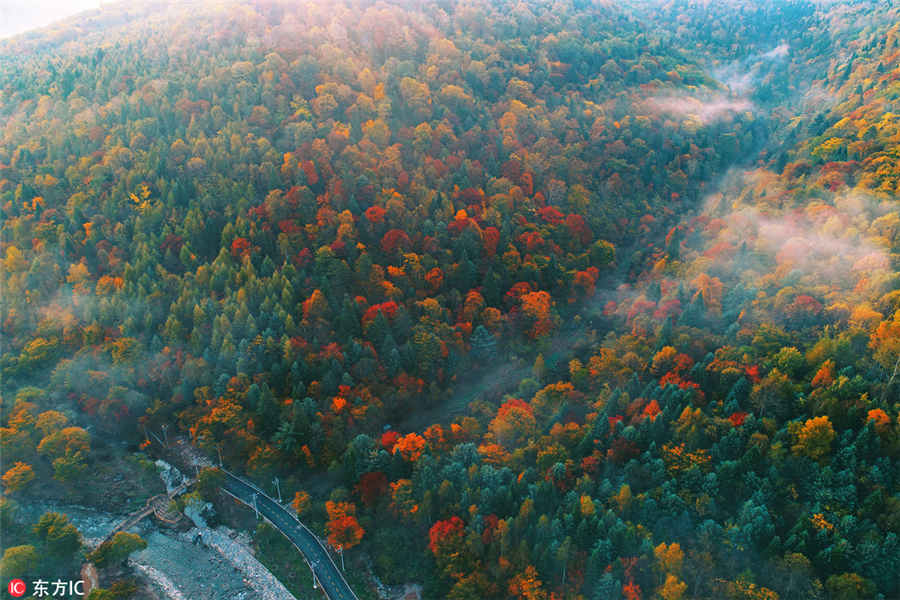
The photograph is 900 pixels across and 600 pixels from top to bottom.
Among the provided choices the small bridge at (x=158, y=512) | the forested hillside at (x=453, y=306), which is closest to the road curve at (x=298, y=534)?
the forested hillside at (x=453, y=306)

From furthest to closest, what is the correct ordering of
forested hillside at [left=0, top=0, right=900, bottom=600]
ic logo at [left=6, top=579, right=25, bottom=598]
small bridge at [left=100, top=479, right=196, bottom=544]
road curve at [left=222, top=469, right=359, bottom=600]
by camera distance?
small bridge at [left=100, top=479, right=196, bottom=544] → road curve at [left=222, top=469, right=359, bottom=600] → forested hillside at [left=0, top=0, right=900, bottom=600] → ic logo at [left=6, top=579, right=25, bottom=598]

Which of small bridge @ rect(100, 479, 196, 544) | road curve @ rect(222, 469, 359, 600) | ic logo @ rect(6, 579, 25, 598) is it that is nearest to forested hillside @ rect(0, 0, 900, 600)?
road curve @ rect(222, 469, 359, 600)

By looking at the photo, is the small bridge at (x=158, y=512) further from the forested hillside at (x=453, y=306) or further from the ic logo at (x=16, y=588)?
the ic logo at (x=16, y=588)

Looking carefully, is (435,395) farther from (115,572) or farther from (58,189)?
(58,189)

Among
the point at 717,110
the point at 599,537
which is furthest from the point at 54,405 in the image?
the point at 717,110

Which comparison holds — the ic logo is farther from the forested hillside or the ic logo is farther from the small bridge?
the forested hillside

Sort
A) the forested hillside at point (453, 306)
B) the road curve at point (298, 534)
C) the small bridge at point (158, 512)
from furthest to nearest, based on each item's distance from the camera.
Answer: the small bridge at point (158, 512), the road curve at point (298, 534), the forested hillside at point (453, 306)
